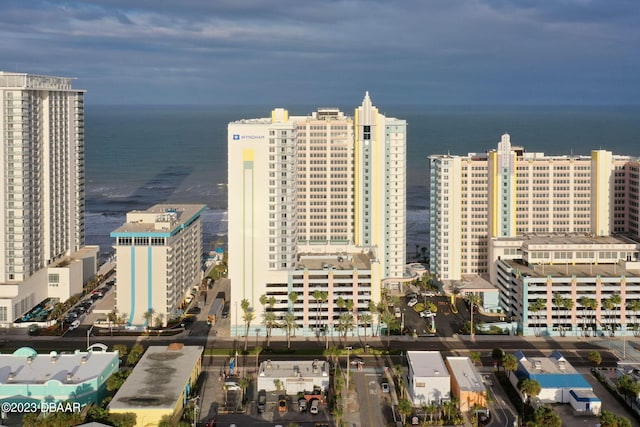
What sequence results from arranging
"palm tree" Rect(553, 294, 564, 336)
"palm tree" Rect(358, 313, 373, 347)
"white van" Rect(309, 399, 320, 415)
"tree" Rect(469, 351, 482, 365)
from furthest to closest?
"palm tree" Rect(553, 294, 564, 336) → "palm tree" Rect(358, 313, 373, 347) → "tree" Rect(469, 351, 482, 365) → "white van" Rect(309, 399, 320, 415)

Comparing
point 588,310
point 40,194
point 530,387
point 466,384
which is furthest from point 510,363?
point 40,194

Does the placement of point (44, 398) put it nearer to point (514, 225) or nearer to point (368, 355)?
point (368, 355)

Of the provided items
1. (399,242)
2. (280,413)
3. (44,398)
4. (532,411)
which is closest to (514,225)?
(399,242)

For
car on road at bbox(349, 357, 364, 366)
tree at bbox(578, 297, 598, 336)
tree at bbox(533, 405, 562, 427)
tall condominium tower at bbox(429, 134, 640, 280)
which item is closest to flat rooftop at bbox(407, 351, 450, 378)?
car on road at bbox(349, 357, 364, 366)

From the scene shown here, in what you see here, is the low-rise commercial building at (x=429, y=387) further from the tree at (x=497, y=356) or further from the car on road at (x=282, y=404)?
the car on road at (x=282, y=404)

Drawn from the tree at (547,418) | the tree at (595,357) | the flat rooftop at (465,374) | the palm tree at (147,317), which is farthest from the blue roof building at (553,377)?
the palm tree at (147,317)

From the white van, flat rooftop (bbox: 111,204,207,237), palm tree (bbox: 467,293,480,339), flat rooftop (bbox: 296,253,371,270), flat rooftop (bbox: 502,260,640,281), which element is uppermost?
flat rooftop (bbox: 111,204,207,237)

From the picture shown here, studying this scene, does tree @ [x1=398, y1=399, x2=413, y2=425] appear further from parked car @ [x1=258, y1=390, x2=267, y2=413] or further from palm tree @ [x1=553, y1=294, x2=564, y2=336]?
palm tree @ [x1=553, y1=294, x2=564, y2=336]
